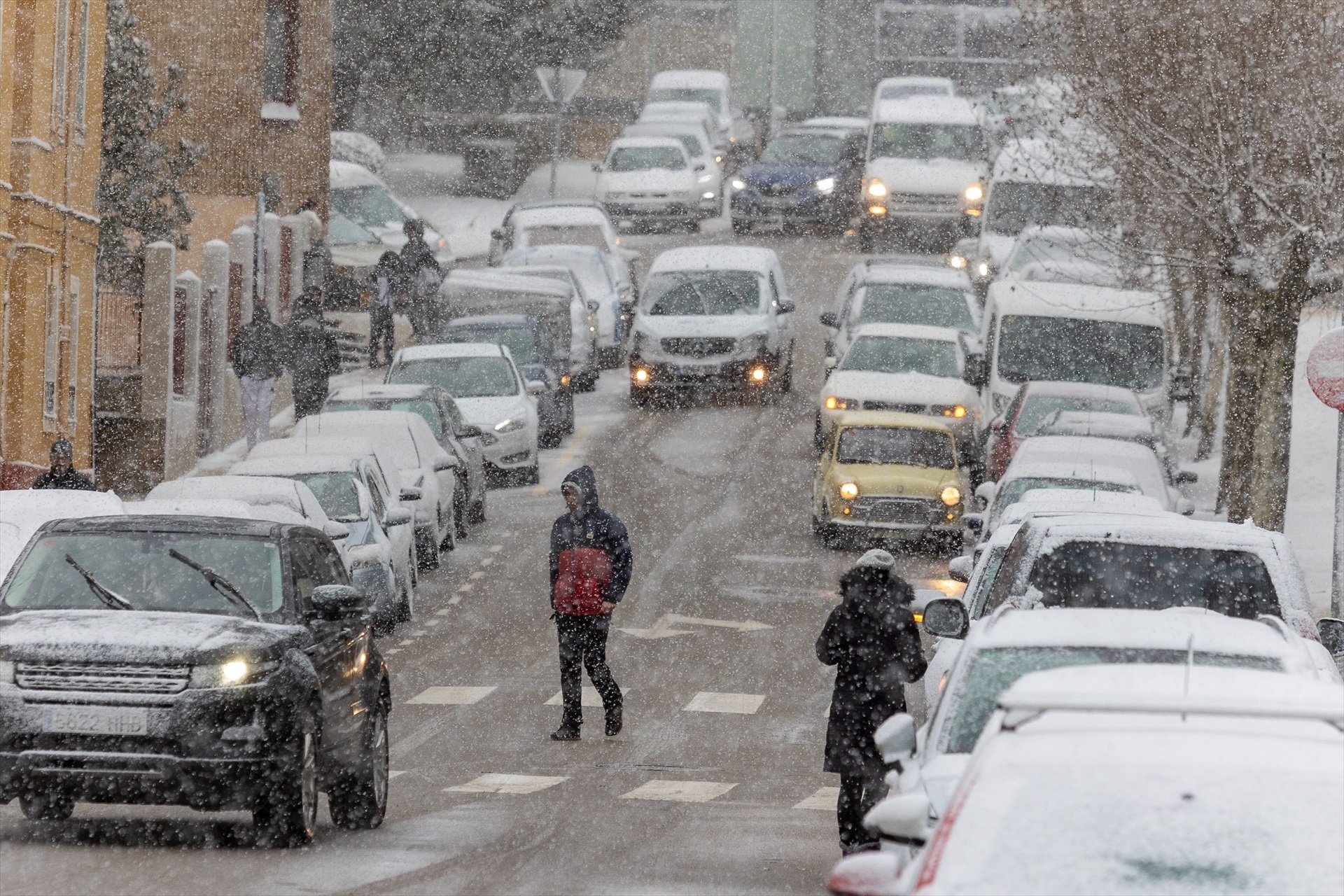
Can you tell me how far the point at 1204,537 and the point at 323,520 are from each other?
31.1 ft

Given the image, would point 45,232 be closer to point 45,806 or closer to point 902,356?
point 902,356

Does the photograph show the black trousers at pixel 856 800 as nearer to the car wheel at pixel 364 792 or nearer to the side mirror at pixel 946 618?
the side mirror at pixel 946 618

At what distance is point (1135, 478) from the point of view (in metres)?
23.4

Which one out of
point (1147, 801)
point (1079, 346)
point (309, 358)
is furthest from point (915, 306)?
point (1147, 801)

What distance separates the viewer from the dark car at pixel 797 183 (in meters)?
48.8

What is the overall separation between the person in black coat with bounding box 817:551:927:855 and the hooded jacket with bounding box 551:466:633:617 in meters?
3.98

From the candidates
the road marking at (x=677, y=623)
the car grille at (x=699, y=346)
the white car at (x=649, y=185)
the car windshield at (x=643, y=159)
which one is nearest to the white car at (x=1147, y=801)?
the road marking at (x=677, y=623)

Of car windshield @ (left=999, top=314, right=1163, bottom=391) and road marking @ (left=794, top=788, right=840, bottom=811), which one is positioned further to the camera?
car windshield @ (left=999, top=314, right=1163, bottom=391)

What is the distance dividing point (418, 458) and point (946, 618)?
46.1 ft

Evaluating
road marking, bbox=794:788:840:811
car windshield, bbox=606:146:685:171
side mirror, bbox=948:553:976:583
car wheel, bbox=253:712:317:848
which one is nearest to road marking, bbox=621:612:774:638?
side mirror, bbox=948:553:976:583

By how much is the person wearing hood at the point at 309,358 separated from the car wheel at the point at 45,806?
59.0 feet

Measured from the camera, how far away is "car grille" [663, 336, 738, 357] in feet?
114

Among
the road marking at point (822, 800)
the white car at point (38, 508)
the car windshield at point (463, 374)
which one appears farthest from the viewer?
the car windshield at point (463, 374)

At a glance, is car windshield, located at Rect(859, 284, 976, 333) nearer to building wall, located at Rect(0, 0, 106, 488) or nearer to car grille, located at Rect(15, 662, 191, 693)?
building wall, located at Rect(0, 0, 106, 488)
